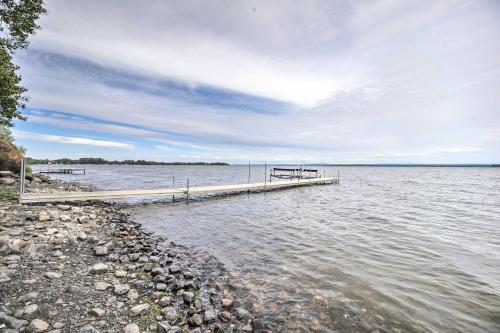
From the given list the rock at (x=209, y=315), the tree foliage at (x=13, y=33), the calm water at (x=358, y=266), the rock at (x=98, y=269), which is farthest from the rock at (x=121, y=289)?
the tree foliage at (x=13, y=33)

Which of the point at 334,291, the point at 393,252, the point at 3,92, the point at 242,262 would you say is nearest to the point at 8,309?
the point at 242,262

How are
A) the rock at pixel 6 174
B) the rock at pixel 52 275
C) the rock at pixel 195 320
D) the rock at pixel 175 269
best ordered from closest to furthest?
the rock at pixel 195 320, the rock at pixel 52 275, the rock at pixel 175 269, the rock at pixel 6 174

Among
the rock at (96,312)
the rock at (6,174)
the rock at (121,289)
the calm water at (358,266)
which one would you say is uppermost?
the rock at (6,174)

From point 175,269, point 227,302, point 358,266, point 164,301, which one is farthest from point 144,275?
point 358,266

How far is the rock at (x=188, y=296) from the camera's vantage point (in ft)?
16.1

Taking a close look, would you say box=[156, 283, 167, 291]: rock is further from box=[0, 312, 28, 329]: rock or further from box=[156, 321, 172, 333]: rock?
box=[0, 312, 28, 329]: rock

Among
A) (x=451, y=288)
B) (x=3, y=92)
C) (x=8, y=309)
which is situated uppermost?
(x=3, y=92)

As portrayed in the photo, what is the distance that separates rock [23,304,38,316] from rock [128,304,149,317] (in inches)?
54.1

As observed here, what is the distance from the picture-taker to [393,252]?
8.81 m

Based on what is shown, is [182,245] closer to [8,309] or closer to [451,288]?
[8,309]

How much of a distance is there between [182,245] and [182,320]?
4987mm

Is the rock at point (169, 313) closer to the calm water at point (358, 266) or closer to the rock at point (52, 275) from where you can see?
the calm water at point (358, 266)

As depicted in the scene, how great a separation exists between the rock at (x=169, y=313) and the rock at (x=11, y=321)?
194cm

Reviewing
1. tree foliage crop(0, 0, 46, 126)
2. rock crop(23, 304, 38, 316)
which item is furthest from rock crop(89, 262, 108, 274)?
tree foliage crop(0, 0, 46, 126)
